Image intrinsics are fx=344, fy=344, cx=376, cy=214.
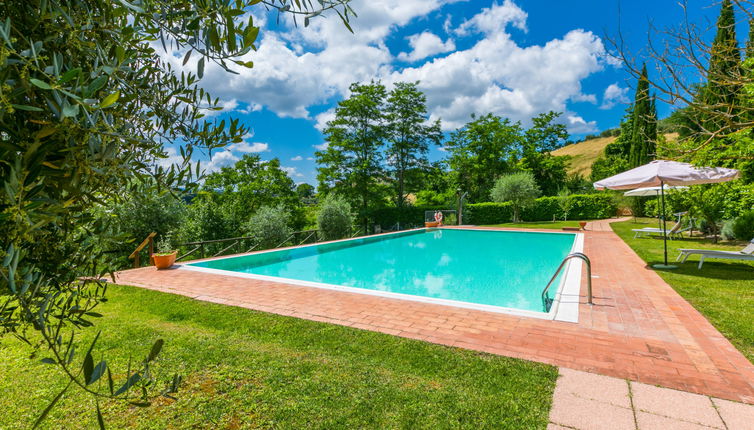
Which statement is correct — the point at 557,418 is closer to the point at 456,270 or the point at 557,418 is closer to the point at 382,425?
the point at 382,425

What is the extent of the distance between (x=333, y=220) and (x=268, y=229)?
13.7 ft

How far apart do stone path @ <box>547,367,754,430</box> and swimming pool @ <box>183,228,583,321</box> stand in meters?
1.71

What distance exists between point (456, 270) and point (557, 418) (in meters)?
8.37

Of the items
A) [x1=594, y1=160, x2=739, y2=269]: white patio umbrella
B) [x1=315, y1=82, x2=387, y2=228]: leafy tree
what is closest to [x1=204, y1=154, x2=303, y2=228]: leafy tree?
[x1=315, y1=82, x2=387, y2=228]: leafy tree

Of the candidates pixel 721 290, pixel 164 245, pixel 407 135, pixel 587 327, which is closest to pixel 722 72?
pixel 587 327

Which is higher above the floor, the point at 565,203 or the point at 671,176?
the point at 671,176

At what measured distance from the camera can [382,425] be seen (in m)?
2.47

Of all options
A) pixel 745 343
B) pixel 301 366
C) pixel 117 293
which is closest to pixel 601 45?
pixel 745 343

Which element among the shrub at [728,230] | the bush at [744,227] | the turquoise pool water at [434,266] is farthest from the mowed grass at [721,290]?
the turquoise pool water at [434,266]

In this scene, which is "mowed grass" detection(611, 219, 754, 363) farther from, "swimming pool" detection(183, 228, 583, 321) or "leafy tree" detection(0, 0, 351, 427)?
"leafy tree" detection(0, 0, 351, 427)

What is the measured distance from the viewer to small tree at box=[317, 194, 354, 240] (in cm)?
1870

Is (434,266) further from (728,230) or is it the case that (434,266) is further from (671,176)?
(728,230)

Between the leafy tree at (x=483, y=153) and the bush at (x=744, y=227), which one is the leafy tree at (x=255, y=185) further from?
the bush at (x=744, y=227)

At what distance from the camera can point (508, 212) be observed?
26297mm
